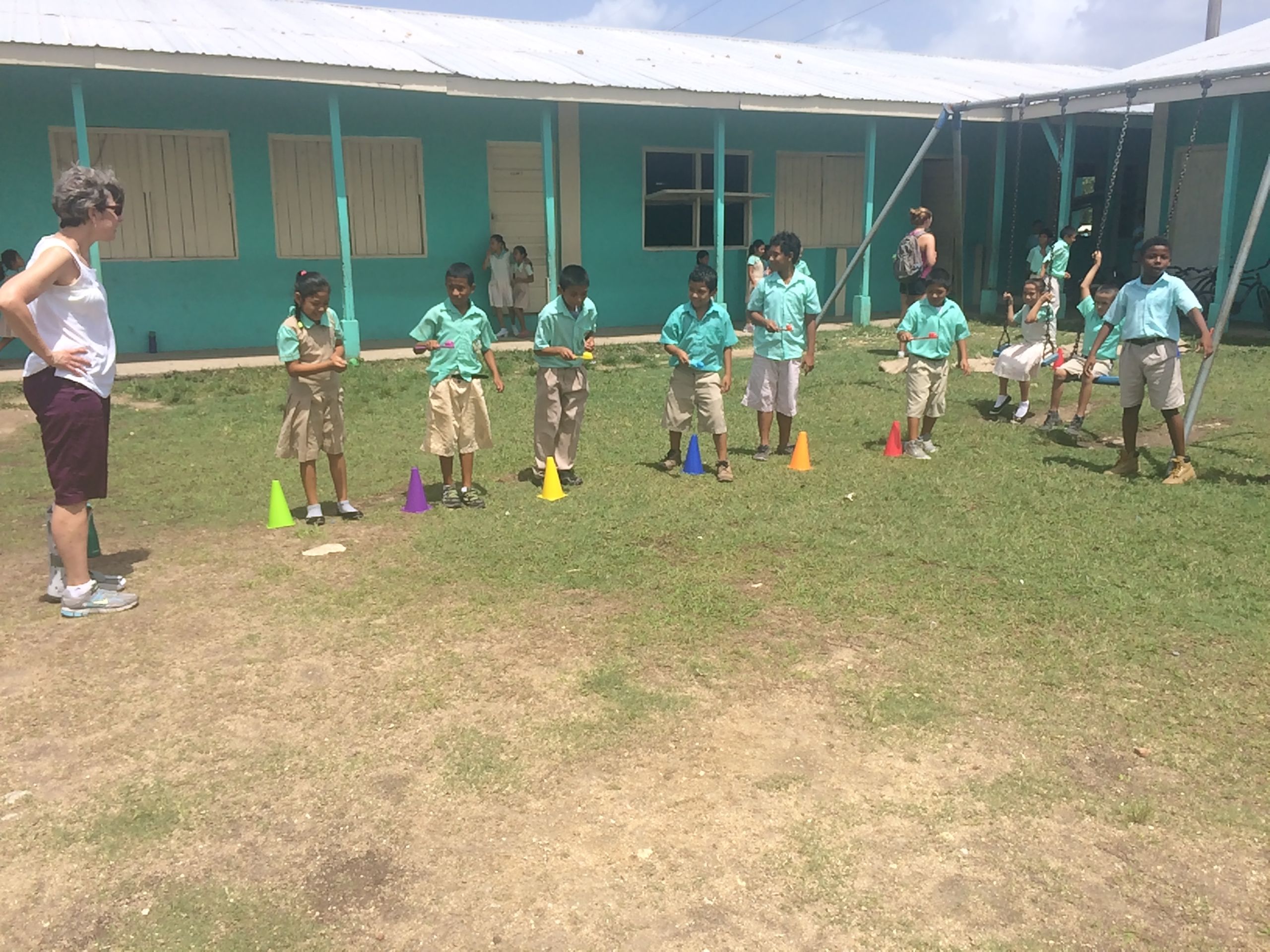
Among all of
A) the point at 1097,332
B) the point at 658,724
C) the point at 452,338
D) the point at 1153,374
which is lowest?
the point at 658,724

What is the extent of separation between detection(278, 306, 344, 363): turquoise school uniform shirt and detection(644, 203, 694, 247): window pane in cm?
1078

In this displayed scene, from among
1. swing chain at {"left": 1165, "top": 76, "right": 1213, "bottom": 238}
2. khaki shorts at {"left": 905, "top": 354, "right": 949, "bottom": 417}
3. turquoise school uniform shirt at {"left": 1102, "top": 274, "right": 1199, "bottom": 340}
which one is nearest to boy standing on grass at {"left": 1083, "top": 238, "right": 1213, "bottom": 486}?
turquoise school uniform shirt at {"left": 1102, "top": 274, "right": 1199, "bottom": 340}

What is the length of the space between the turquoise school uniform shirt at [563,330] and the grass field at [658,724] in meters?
0.95

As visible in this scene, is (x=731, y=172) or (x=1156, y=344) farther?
(x=731, y=172)

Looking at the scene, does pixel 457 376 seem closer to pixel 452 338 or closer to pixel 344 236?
pixel 452 338

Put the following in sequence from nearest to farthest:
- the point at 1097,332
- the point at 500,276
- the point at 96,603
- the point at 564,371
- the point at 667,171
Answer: the point at 96,603 → the point at 564,371 → the point at 1097,332 → the point at 500,276 → the point at 667,171

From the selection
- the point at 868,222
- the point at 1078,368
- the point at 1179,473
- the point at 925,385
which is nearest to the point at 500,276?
the point at 868,222

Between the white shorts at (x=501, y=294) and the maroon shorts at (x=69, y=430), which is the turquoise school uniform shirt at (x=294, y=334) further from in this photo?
the white shorts at (x=501, y=294)

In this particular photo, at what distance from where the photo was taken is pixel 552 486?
6805 mm

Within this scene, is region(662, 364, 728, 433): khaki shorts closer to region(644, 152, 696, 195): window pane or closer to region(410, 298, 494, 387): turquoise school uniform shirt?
region(410, 298, 494, 387): turquoise school uniform shirt

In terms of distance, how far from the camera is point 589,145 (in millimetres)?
15523

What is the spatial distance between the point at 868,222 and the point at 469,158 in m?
6.15


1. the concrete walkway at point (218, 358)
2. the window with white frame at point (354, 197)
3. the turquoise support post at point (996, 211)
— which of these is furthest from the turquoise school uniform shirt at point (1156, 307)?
the turquoise support post at point (996, 211)

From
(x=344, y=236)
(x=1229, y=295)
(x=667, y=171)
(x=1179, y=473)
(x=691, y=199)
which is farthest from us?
(x=691, y=199)
